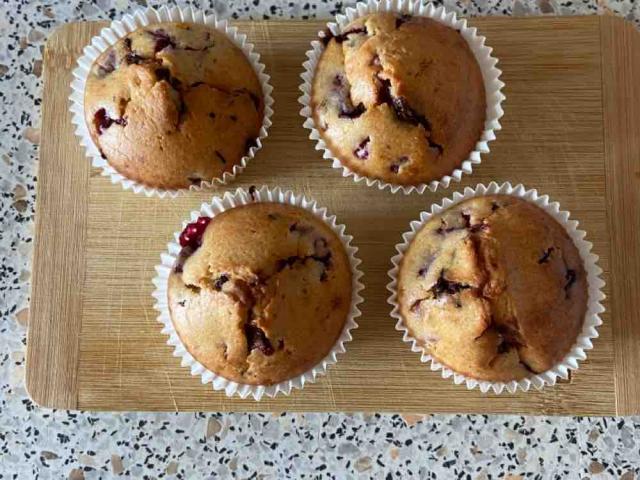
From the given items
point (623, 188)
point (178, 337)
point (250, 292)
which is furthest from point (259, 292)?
point (623, 188)

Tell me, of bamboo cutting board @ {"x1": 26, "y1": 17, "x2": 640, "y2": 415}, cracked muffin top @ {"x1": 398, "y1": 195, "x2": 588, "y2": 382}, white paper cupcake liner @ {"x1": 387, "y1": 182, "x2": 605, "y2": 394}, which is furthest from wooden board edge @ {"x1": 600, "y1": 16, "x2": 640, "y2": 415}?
cracked muffin top @ {"x1": 398, "y1": 195, "x2": 588, "y2": 382}

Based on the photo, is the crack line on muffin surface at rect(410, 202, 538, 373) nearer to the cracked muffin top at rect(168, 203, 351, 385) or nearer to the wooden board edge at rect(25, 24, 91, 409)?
the cracked muffin top at rect(168, 203, 351, 385)

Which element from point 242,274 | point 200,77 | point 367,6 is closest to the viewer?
point 242,274

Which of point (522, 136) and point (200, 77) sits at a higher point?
point (200, 77)

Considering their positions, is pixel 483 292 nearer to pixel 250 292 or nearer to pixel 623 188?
pixel 250 292

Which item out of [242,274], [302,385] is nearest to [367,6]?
[242,274]

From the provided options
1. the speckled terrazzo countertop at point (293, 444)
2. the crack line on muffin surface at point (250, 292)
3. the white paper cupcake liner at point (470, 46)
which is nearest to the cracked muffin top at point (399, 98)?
the white paper cupcake liner at point (470, 46)

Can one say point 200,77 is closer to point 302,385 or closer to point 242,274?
point 242,274

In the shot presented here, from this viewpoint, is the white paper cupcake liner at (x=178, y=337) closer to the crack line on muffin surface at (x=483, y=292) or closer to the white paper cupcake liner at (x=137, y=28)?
the white paper cupcake liner at (x=137, y=28)
